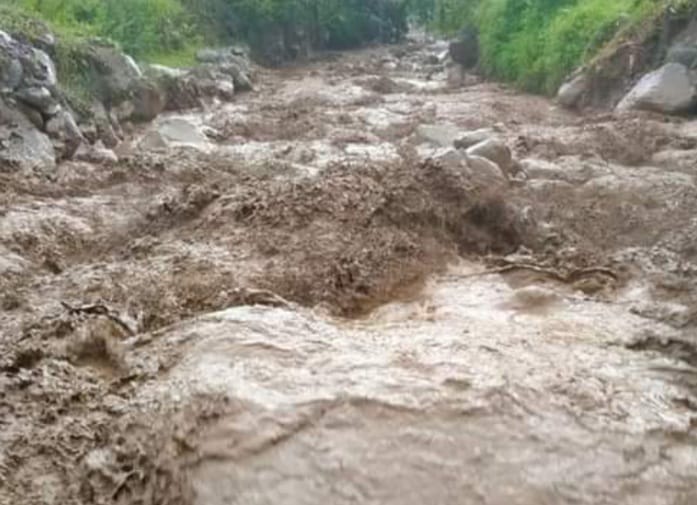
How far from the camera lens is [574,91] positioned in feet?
36.1

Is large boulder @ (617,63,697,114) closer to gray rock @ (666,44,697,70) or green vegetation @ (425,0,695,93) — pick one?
gray rock @ (666,44,697,70)

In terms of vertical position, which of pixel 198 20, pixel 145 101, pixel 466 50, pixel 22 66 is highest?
pixel 22 66

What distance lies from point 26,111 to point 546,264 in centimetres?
494

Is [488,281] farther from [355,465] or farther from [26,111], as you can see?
[26,111]

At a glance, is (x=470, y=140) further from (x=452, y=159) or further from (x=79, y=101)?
(x=79, y=101)

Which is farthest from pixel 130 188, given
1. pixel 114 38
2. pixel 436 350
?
pixel 114 38

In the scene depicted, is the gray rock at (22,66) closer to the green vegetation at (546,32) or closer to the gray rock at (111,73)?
the gray rock at (111,73)

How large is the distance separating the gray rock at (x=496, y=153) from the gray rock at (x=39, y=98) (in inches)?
151

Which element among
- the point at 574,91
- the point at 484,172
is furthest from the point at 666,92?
the point at 484,172

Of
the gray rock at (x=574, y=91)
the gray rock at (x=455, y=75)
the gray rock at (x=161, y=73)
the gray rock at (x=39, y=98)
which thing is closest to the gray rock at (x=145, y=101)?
the gray rock at (x=161, y=73)

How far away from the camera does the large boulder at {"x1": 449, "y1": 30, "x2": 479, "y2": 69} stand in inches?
637

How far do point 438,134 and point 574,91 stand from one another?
315cm

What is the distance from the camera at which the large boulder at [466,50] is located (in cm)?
1617

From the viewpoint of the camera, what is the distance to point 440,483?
2404 mm
